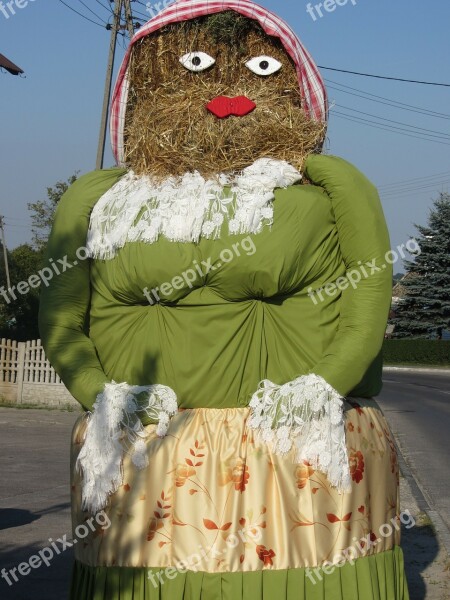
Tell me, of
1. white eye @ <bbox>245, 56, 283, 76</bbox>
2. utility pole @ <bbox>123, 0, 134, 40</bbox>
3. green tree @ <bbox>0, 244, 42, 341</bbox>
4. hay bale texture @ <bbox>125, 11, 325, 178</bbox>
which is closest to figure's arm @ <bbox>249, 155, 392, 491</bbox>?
hay bale texture @ <bbox>125, 11, 325, 178</bbox>

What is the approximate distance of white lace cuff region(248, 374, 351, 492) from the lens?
133 inches

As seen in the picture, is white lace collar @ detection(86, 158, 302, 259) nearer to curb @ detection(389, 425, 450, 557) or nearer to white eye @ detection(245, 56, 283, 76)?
white eye @ detection(245, 56, 283, 76)

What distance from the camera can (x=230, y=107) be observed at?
3707mm

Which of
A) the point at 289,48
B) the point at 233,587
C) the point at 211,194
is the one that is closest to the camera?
the point at 233,587

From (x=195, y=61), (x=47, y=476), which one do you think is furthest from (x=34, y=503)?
(x=195, y=61)

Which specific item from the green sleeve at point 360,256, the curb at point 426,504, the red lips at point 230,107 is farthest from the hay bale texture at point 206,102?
the curb at point 426,504

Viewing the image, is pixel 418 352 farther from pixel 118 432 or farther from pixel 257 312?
pixel 118 432

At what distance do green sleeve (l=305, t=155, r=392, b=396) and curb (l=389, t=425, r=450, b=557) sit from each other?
332 cm

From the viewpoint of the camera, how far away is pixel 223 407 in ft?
11.5

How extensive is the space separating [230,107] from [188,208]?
0.46 m

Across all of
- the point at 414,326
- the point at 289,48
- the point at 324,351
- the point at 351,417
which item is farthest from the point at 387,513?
the point at 414,326

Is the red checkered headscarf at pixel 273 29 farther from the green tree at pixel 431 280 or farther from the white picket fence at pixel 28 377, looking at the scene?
the green tree at pixel 431 280

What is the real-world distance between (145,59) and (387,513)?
80.2 inches

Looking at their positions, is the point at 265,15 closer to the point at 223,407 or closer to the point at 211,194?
the point at 211,194
